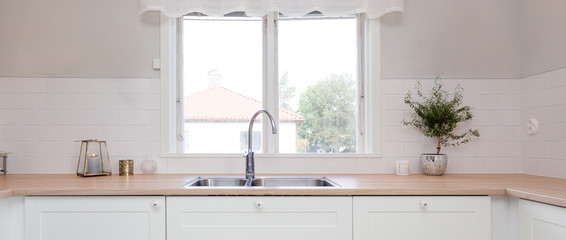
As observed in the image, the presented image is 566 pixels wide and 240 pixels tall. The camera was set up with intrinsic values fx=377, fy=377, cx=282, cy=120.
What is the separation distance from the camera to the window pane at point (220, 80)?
8.78ft

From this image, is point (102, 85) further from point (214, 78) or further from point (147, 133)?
point (214, 78)

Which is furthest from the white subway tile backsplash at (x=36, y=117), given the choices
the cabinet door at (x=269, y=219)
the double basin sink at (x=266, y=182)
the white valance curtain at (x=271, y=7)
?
the cabinet door at (x=269, y=219)

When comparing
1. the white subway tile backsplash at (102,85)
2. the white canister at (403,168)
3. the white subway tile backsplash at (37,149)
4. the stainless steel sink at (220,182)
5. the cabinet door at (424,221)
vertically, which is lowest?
the cabinet door at (424,221)

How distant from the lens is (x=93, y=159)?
2.39 meters

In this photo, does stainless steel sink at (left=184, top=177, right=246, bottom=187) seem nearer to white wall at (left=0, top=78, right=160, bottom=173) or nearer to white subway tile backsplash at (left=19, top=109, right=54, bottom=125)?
white wall at (left=0, top=78, right=160, bottom=173)

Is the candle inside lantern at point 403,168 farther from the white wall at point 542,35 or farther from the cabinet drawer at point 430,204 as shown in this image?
the white wall at point 542,35

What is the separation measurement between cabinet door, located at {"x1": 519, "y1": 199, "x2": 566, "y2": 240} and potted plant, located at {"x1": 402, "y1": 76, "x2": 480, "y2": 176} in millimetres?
642

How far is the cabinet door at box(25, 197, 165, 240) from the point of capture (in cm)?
187

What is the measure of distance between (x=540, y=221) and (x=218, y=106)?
1.98 metres

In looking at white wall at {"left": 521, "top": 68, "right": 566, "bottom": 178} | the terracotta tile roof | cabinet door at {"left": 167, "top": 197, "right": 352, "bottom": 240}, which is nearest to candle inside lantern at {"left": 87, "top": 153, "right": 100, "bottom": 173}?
the terracotta tile roof

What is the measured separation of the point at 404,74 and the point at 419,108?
27 centimetres

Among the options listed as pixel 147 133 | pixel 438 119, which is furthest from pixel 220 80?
pixel 438 119

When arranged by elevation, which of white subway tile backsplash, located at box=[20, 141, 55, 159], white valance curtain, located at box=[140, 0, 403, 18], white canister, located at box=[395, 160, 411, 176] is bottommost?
white canister, located at box=[395, 160, 411, 176]

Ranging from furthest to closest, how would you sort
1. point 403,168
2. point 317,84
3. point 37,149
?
point 317,84 → point 37,149 → point 403,168
